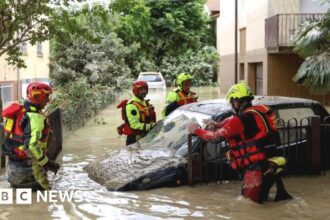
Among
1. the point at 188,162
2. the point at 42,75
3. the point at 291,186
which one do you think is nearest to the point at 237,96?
the point at 188,162

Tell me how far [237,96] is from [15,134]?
2.66 meters

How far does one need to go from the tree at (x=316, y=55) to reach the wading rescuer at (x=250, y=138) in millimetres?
4114

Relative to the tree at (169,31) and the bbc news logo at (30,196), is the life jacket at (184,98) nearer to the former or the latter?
the bbc news logo at (30,196)

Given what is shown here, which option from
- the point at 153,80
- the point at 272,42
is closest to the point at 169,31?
the point at 153,80

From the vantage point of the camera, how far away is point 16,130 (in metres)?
6.40

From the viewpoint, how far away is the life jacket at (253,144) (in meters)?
6.09

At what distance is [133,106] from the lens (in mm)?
8266

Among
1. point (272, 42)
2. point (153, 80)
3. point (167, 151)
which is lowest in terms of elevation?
point (167, 151)

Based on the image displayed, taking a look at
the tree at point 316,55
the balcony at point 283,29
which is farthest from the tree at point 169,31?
the tree at point 316,55

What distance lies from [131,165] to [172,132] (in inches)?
39.1

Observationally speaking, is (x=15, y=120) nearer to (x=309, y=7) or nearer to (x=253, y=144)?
(x=253, y=144)

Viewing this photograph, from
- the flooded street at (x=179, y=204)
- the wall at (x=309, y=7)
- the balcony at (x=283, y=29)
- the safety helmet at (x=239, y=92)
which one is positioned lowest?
the flooded street at (x=179, y=204)

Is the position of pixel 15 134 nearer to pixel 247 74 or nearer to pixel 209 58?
pixel 247 74

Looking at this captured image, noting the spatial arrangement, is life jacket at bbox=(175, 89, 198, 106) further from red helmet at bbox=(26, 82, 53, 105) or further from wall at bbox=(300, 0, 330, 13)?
wall at bbox=(300, 0, 330, 13)
